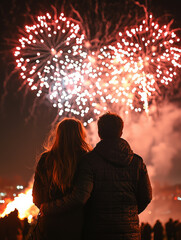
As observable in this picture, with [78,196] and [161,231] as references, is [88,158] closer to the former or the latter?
[78,196]

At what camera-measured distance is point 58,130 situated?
3.60 metres

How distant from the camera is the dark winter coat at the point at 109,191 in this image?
307 cm

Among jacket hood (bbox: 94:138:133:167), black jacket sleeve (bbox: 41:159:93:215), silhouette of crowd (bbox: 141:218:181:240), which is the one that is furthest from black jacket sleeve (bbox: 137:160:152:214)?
silhouette of crowd (bbox: 141:218:181:240)

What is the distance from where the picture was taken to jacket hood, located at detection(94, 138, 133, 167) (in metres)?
3.21

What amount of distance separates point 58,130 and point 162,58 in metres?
9.52

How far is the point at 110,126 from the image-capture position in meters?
3.37

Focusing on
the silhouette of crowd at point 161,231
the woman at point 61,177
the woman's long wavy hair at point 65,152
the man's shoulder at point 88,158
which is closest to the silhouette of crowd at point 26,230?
the silhouette of crowd at point 161,231

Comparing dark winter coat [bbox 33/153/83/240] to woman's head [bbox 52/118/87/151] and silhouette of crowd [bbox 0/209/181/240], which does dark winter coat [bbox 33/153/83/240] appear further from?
silhouette of crowd [bbox 0/209/181/240]

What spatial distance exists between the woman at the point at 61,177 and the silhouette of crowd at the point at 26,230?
6.16 ft

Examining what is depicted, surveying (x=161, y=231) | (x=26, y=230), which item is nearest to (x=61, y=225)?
(x=26, y=230)

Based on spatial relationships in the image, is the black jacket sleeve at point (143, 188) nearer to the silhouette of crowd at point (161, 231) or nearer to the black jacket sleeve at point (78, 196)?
the black jacket sleeve at point (78, 196)

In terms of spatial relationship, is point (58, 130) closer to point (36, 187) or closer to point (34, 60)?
point (36, 187)

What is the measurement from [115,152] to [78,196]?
0.55 meters

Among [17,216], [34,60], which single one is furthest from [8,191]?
[17,216]
